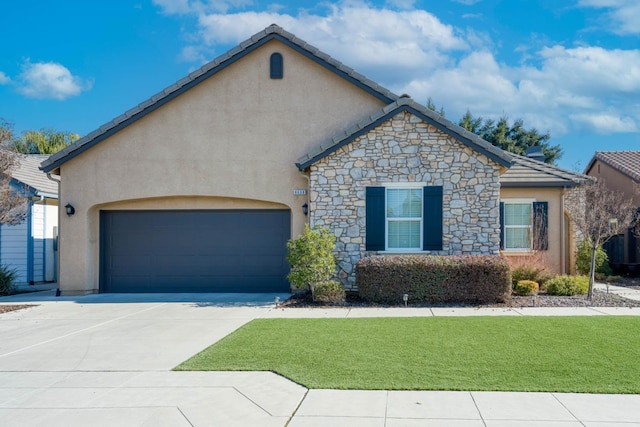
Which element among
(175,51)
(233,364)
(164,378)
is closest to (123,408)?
(164,378)

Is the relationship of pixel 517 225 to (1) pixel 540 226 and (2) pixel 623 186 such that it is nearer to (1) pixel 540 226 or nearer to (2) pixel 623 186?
(1) pixel 540 226

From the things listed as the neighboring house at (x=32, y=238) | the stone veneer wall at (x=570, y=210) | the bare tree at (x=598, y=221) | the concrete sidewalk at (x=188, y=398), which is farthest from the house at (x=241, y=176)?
the concrete sidewalk at (x=188, y=398)

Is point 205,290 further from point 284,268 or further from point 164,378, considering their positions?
point 164,378

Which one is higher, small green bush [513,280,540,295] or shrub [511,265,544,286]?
shrub [511,265,544,286]

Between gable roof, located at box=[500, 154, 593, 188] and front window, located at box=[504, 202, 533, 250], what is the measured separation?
726mm

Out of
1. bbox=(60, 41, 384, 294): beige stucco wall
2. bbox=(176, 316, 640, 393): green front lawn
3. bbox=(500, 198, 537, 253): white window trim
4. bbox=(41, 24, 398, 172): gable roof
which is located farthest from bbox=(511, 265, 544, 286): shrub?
bbox=(60, 41, 384, 294): beige stucco wall

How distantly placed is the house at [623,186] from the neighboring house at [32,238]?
2023 cm

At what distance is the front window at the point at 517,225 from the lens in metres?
17.9

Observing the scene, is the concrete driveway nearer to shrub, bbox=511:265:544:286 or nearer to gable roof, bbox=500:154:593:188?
shrub, bbox=511:265:544:286

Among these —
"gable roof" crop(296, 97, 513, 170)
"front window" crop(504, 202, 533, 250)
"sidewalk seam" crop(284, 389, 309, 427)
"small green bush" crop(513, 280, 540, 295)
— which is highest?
"gable roof" crop(296, 97, 513, 170)

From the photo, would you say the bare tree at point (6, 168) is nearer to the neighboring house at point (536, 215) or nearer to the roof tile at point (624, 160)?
the neighboring house at point (536, 215)

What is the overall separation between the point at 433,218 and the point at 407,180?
116 centimetres

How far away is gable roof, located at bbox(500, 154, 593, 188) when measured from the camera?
57.9 ft

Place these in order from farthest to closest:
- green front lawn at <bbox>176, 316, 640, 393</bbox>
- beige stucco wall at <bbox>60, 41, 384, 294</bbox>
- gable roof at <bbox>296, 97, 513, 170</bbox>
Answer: beige stucco wall at <bbox>60, 41, 384, 294</bbox> → gable roof at <bbox>296, 97, 513, 170</bbox> → green front lawn at <bbox>176, 316, 640, 393</bbox>
